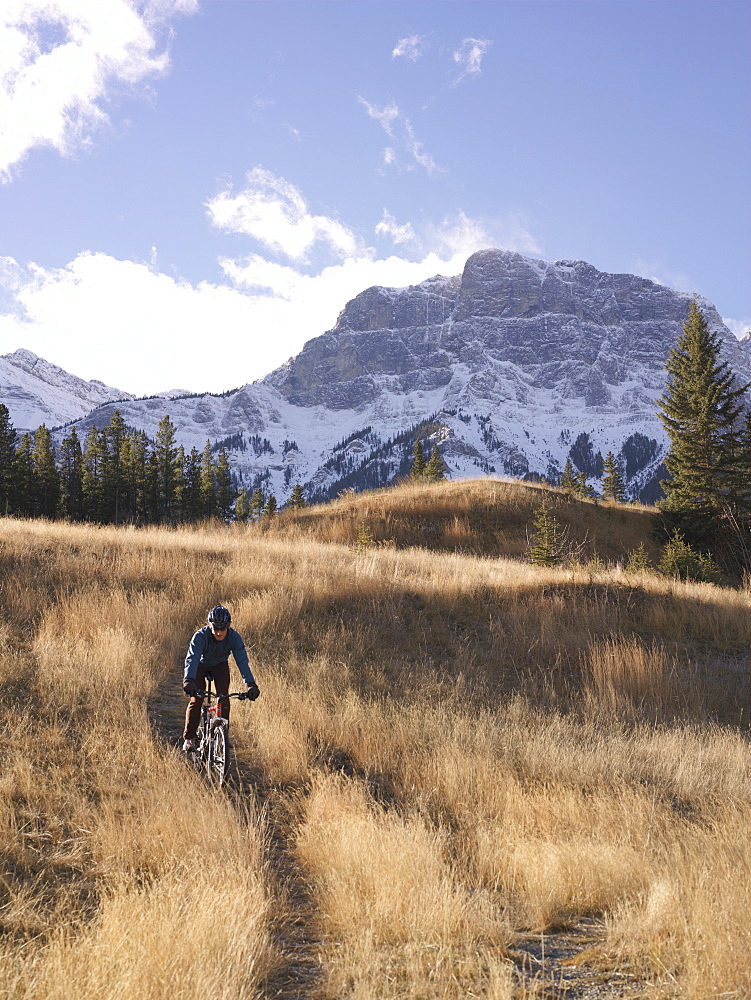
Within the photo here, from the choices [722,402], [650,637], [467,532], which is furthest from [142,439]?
[650,637]

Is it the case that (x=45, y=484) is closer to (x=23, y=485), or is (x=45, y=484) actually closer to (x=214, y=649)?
(x=23, y=485)

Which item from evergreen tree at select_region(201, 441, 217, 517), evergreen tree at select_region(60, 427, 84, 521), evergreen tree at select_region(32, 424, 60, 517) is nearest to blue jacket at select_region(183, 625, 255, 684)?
evergreen tree at select_region(32, 424, 60, 517)

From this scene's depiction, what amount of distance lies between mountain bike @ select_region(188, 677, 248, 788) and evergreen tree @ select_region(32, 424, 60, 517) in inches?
2448

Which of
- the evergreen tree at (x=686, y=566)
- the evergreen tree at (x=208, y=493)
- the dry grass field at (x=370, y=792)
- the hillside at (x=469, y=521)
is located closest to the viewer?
the dry grass field at (x=370, y=792)

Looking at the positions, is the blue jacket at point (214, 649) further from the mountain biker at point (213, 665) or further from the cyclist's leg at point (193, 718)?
the cyclist's leg at point (193, 718)

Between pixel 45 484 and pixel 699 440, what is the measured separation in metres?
60.5

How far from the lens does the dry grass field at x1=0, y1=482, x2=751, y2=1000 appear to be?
312 centimetres

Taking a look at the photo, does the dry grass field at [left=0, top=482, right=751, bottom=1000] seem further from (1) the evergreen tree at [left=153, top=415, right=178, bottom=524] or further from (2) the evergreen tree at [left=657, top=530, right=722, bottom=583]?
(1) the evergreen tree at [left=153, top=415, right=178, bottom=524]

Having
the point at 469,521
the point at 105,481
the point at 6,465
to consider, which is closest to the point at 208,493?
the point at 105,481

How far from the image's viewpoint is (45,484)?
59.3 metres

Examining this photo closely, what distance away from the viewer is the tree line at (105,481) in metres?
57.5

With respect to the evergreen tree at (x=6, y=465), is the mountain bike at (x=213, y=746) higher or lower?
lower

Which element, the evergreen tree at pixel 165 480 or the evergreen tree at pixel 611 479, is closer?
the evergreen tree at pixel 611 479

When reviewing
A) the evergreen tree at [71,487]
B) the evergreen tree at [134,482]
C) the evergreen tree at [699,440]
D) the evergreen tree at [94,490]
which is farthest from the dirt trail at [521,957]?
the evergreen tree at [71,487]
